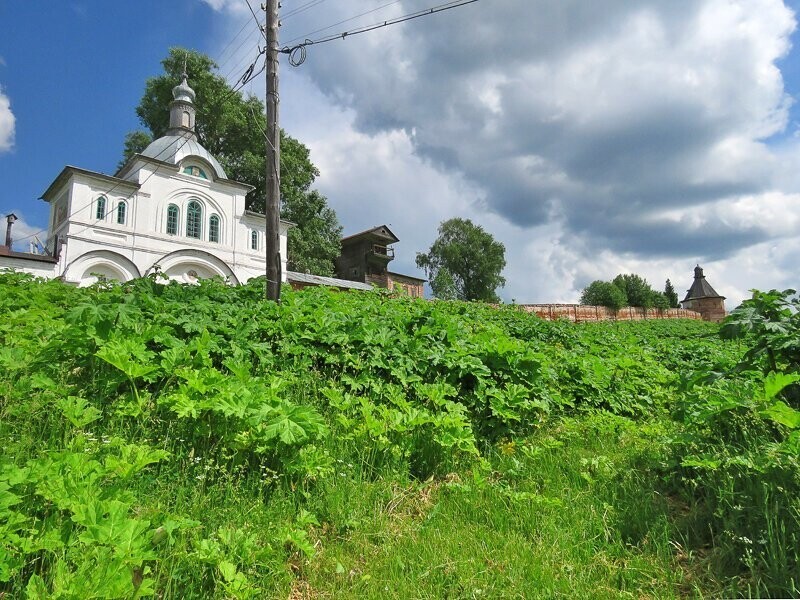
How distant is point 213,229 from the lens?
30266 millimetres

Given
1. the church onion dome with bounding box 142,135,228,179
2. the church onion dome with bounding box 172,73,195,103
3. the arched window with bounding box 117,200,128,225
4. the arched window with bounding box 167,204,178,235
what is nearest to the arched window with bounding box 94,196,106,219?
the arched window with bounding box 117,200,128,225

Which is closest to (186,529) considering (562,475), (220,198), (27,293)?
(562,475)

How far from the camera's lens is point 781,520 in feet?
7.90

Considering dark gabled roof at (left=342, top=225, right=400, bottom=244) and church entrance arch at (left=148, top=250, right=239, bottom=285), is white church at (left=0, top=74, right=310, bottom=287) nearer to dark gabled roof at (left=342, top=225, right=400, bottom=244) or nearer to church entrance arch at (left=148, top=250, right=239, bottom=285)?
church entrance arch at (left=148, top=250, right=239, bottom=285)

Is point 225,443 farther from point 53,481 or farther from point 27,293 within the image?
point 27,293

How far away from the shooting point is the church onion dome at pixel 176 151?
93.8 ft

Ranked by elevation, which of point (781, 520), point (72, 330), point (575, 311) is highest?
point (575, 311)

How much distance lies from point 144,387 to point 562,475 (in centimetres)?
366

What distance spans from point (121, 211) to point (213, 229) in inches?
217

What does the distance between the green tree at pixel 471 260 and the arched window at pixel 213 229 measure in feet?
96.3

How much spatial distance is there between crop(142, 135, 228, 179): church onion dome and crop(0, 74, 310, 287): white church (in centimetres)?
6

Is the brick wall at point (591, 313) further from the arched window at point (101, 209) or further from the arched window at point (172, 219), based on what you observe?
the arched window at point (101, 209)

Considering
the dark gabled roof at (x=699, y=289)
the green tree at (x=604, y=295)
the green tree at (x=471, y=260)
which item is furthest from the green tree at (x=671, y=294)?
the green tree at (x=471, y=260)

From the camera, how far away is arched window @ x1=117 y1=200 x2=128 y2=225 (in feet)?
86.2
